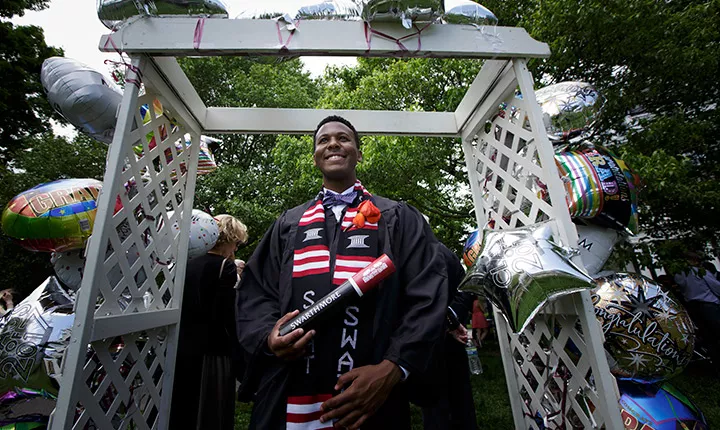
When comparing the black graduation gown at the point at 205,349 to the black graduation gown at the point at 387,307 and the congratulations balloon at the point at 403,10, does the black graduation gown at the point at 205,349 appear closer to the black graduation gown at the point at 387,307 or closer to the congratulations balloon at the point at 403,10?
Answer: the black graduation gown at the point at 387,307

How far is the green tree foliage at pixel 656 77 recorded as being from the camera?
4.04 m

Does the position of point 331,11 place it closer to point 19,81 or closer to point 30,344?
point 30,344

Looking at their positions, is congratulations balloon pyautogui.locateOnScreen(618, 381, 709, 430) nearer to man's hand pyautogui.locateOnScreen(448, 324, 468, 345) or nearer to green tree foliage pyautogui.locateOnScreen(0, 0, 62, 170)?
man's hand pyautogui.locateOnScreen(448, 324, 468, 345)

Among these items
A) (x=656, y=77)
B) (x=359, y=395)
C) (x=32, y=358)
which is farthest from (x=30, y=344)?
(x=656, y=77)

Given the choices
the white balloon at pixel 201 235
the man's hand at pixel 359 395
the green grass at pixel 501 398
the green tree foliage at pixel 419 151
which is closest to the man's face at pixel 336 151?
the man's hand at pixel 359 395

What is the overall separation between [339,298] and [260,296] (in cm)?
50

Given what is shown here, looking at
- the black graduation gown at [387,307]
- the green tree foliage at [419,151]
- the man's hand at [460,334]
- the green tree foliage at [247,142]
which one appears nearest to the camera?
the black graduation gown at [387,307]

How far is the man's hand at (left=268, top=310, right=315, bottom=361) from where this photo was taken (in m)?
1.30

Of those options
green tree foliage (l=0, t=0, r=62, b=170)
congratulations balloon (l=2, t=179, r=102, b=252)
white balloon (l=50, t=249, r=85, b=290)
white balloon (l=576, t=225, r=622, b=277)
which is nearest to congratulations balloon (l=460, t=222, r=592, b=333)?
white balloon (l=576, t=225, r=622, b=277)

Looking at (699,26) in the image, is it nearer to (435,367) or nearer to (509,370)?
(509,370)

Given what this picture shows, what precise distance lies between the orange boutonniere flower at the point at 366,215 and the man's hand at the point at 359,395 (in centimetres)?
62

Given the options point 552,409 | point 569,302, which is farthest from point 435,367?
point 552,409

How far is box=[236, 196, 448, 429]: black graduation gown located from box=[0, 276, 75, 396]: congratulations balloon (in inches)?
49.5

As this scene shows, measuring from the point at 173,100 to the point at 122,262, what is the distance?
3.55 feet
